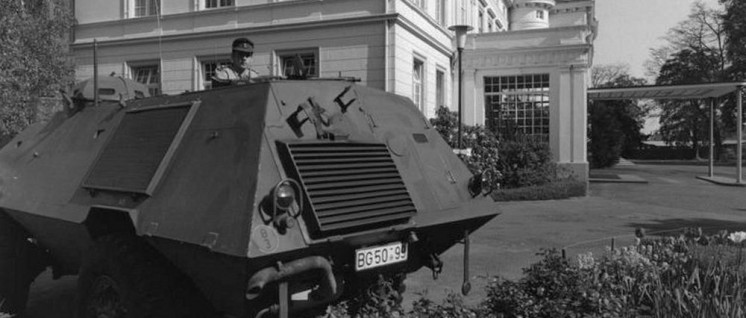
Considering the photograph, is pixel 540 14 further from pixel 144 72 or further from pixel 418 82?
pixel 144 72

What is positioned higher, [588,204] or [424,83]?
[424,83]

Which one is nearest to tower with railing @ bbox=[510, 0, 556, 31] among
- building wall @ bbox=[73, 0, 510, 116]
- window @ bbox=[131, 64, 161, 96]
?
building wall @ bbox=[73, 0, 510, 116]

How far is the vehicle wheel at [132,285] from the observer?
12.9ft

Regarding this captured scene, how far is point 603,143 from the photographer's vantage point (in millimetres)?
38094

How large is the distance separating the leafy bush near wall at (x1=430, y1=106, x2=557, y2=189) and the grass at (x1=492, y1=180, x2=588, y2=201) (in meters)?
0.99

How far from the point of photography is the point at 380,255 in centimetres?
418

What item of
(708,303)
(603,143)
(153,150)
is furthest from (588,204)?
(603,143)

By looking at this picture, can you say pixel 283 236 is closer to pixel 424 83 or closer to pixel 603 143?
pixel 424 83

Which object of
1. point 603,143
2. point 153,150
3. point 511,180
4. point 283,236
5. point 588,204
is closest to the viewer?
point 283,236

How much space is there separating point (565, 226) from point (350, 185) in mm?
8926

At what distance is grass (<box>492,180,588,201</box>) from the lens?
17.2m

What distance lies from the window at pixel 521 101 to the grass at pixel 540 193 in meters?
4.85

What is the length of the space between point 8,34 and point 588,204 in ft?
45.3

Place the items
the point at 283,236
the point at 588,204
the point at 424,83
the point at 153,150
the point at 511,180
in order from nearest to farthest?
the point at 283,236
the point at 153,150
the point at 588,204
the point at 511,180
the point at 424,83
